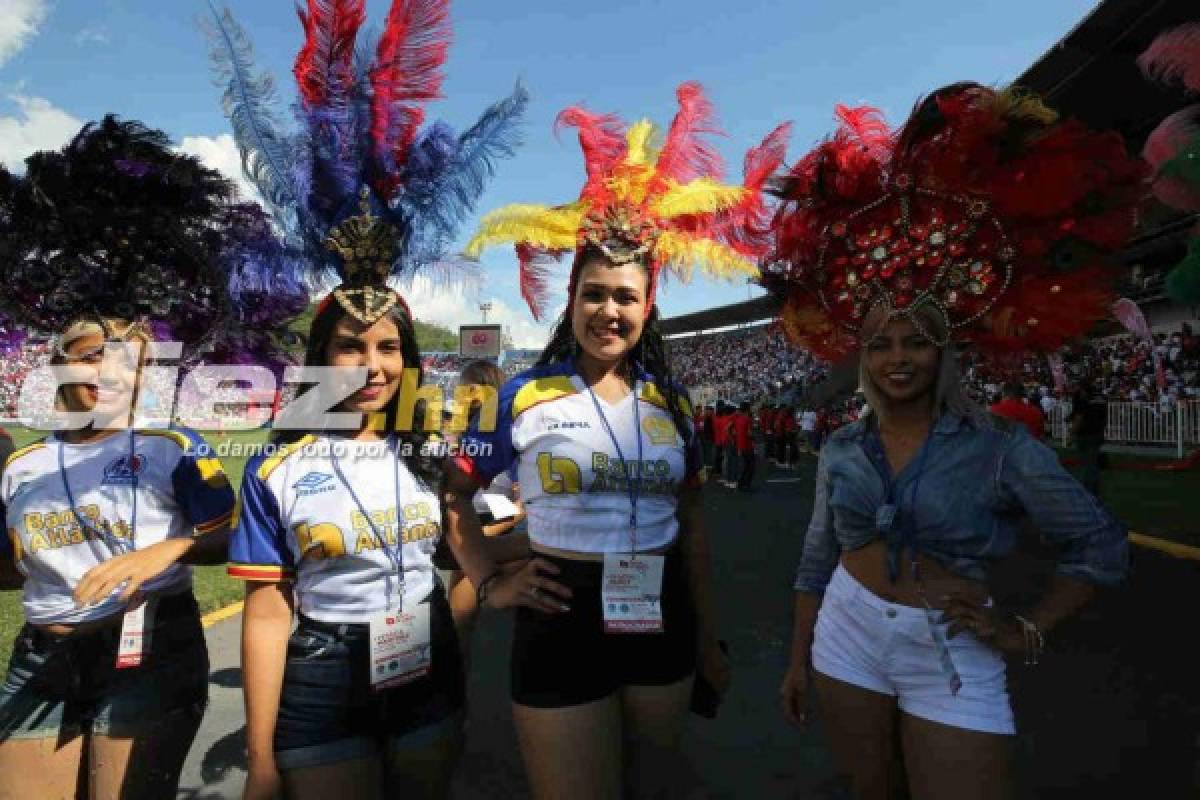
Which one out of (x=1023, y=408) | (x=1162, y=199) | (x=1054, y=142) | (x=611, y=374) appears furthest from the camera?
(x=1023, y=408)

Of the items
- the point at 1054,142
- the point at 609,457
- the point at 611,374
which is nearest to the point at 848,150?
the point at 1054,142

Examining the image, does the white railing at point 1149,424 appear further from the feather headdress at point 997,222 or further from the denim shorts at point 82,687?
the denim shorts at point 82,687

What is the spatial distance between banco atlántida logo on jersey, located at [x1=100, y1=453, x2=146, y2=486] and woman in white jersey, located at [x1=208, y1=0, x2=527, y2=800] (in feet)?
1.65

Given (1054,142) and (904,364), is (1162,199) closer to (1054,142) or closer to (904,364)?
(1054,142)

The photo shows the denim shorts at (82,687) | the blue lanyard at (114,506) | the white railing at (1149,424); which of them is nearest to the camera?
the denim shorts at (82,687)

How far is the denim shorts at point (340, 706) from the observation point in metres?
1.88

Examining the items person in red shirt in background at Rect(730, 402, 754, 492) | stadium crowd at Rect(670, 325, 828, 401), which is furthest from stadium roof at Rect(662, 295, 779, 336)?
person in red shirt in background at Rect(730, 402, 754, 492)

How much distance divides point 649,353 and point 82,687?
1908mm

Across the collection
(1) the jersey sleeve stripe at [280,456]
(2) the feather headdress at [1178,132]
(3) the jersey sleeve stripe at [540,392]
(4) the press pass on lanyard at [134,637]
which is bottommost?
(4) the press pass on lanyard at [134,637]

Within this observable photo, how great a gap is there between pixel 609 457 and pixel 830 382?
1.00 metres

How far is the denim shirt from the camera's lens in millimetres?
1969

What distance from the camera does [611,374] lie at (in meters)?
2.40

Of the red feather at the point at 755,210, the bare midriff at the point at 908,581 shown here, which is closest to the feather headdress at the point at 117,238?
the red feather at the point at 755,210

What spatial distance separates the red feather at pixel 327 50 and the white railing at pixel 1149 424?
19.2 meters
